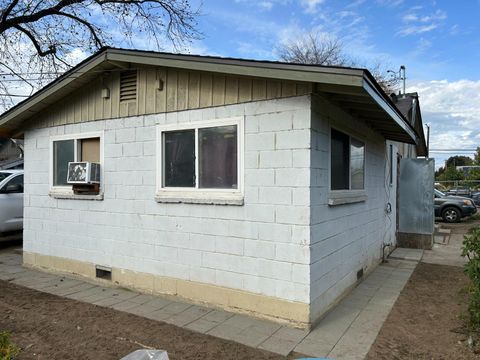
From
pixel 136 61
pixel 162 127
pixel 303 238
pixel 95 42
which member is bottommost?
pixel 303 238

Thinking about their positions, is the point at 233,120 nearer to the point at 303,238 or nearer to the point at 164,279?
the point at 303,238

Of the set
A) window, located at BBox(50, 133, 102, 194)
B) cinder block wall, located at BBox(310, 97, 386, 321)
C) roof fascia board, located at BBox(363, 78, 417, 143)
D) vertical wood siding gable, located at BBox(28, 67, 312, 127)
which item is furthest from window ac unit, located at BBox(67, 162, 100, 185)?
roof fascia board, located at BBox(363, 78, 417, 143)

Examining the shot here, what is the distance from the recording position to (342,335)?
4262 millimetres

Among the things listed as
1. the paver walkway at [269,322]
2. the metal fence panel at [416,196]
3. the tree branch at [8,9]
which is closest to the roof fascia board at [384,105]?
the paver walkway at [269,322]

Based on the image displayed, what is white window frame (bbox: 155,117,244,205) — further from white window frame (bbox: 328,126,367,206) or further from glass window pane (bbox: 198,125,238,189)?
white window frame (bbox: 328,126,367,206)

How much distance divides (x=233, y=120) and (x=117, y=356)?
9.76 ft

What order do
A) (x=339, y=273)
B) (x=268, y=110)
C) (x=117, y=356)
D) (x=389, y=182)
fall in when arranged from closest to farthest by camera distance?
1. (x=117, y=356)
2. (x=268, y=110)
3. (x=339, y=273)
4. (x=389, y=182)

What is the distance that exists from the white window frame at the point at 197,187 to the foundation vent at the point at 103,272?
1.67 metres

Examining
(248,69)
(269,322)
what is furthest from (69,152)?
(269,322)

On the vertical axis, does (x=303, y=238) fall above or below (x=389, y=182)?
below

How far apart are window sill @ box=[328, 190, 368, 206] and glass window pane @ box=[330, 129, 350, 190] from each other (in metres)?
0.10

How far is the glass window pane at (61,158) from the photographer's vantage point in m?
6.75

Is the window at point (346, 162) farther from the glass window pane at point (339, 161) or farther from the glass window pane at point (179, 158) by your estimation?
the glass window pane at point (179, 158)

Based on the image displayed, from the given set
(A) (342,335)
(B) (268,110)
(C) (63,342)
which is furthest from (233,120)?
(C) (63,342)
